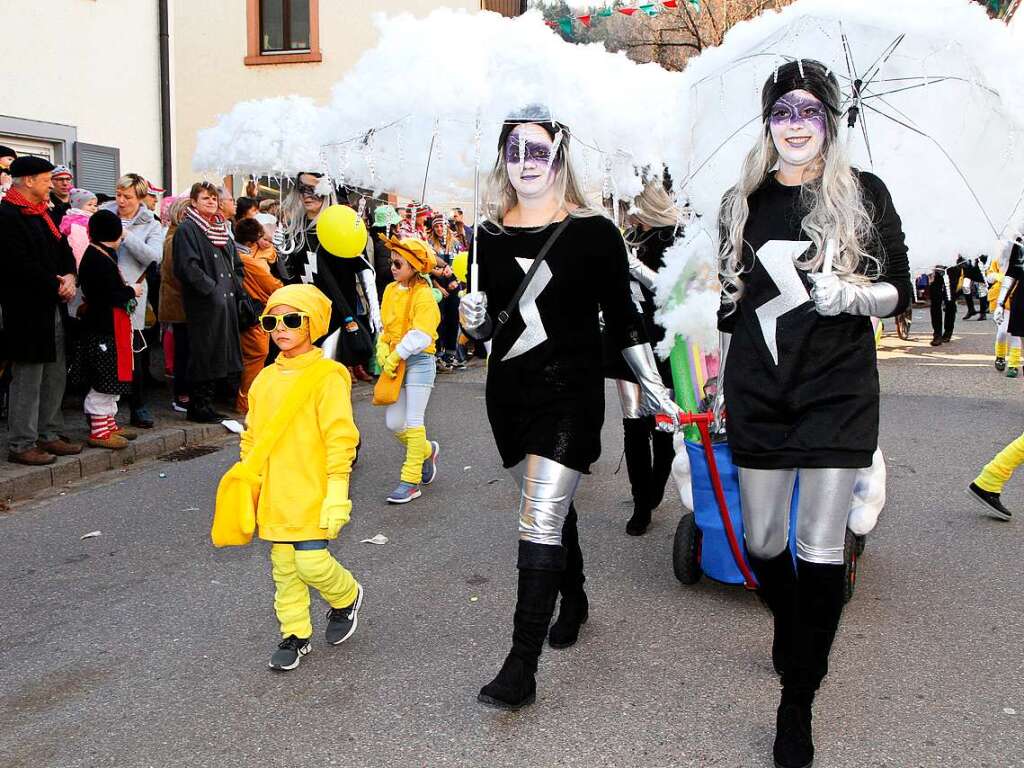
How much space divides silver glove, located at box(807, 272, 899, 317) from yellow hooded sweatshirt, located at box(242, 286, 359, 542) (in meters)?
1.69

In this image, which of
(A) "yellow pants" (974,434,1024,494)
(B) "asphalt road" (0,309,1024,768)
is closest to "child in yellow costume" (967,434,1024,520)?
(A) "yellow pants" (974,434,1024,494)

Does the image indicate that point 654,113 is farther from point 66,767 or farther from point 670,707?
point 66,767

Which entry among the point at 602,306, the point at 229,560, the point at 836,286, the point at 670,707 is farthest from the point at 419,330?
the point at 836,286

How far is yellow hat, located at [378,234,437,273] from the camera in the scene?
5926mm

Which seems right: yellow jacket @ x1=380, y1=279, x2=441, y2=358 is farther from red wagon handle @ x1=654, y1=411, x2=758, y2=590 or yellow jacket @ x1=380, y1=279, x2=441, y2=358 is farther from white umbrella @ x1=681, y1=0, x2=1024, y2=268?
white umbrella @ x1=681, y1=0, x2=1024, y2=268

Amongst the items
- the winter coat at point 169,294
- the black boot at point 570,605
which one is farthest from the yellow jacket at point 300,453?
the winter coat at point 169,294

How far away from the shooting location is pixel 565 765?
3.01 metres

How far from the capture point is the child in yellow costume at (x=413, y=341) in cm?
600

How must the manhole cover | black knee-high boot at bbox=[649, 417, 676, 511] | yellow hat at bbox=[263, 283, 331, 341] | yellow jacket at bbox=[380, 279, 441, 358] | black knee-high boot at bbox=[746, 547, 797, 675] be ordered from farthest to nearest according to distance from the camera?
the manhole cover, yellow jacket at bbox=[380, 279, 441, 358], black knee-high boot at bbox=[649, 417, 676, 511], yellow hat at bbox=[263, 283, 331, 341], black knee-high boot at bbox=[746, 547, 797, 675]

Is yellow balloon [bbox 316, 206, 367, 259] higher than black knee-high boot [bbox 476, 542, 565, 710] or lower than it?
higher

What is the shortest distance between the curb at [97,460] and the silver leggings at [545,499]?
4331 millimetres

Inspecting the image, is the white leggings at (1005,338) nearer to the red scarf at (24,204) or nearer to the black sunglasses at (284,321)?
the red scarf at (24,204)

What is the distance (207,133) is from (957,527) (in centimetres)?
766

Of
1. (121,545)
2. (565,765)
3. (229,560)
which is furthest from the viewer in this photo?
(121,545)
